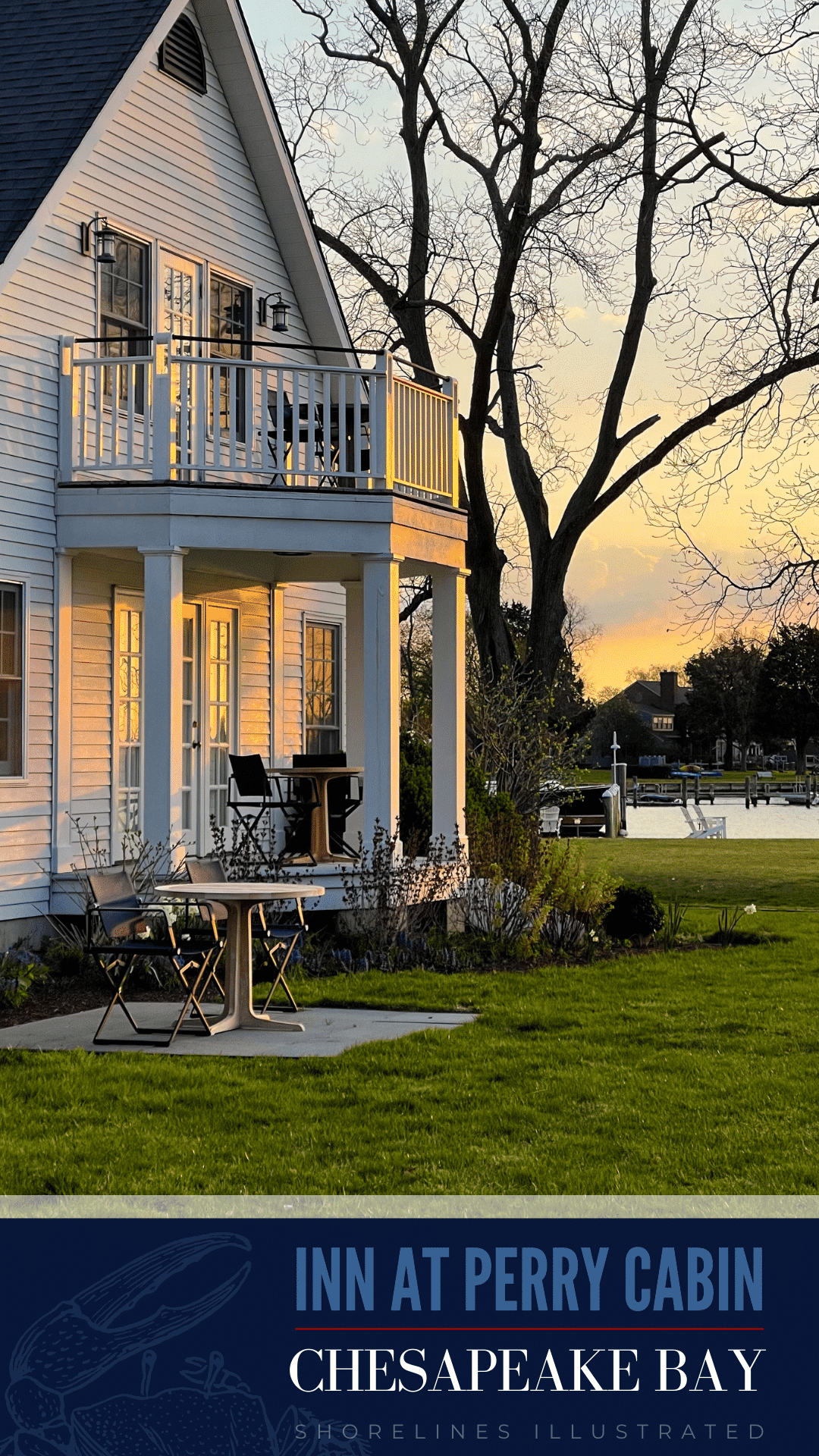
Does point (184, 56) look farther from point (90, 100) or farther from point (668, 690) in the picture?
point (668, 690)

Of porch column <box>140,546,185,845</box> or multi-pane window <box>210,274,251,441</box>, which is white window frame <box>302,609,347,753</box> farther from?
porch column <box>140,546,185,845</box>

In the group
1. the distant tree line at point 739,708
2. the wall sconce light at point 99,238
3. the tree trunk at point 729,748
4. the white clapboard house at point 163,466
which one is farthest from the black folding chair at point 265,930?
the tree trunk at point 729,748

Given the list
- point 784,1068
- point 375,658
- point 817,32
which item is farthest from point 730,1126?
point 817,32

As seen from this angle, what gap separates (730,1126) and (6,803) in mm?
7418

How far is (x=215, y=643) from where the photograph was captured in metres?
16.4

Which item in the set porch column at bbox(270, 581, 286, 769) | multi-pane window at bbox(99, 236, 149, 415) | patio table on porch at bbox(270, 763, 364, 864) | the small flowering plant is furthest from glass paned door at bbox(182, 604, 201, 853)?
the small flowering plant

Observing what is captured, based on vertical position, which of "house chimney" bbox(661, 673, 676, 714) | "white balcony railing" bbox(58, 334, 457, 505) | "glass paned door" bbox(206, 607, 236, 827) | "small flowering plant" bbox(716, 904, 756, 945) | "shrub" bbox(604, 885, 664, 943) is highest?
"house chimney" bbox(661, 673, 676, 714)

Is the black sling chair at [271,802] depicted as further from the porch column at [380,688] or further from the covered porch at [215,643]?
the porch column at [380,688]

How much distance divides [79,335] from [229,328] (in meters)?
2.99

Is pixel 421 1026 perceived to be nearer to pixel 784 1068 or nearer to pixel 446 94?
pixel 784 1068

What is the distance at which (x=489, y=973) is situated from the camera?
13.0 m

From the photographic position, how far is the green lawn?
21.4 ft

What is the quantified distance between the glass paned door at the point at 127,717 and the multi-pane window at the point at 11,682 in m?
1.45

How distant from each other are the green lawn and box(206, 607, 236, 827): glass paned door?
471 cm
